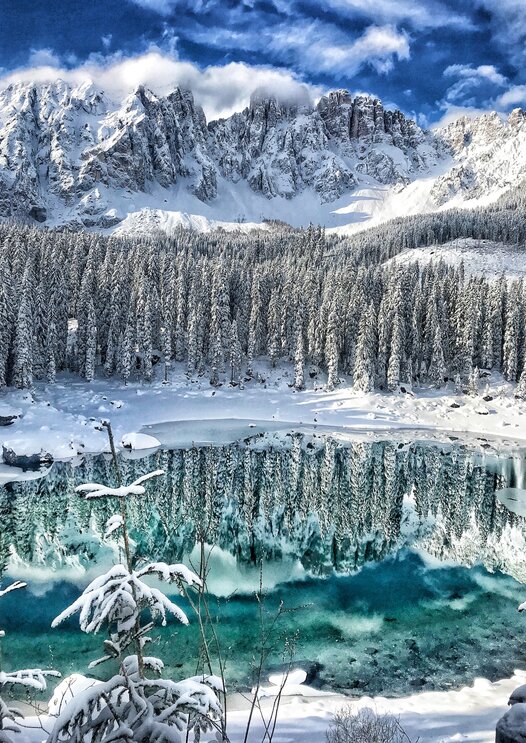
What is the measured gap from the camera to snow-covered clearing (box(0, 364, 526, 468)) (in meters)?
50.8

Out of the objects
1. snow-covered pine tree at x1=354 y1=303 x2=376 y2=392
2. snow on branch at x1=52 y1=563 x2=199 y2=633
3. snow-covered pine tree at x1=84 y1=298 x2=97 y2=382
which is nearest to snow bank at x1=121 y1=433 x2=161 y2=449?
snow-covered pine tree at x1=84 y1=298 x2=97 y2=382

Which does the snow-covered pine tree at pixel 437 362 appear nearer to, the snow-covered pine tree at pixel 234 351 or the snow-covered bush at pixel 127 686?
the snow-covered pine tree at pixel 234 351

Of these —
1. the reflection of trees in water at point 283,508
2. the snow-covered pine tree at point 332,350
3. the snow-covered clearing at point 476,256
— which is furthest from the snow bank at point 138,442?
the snow-covered clearing at point 476,256

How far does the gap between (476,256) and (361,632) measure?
131815mm

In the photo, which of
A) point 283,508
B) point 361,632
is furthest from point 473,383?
point 361,632

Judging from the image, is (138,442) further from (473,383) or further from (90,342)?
(473,383)

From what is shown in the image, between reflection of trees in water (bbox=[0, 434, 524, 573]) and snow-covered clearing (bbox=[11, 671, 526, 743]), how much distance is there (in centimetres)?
590

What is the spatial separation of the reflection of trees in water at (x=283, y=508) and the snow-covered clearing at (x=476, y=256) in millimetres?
91361

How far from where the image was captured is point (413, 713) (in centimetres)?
1159

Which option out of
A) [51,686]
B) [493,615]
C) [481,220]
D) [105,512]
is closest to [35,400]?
[105,512]

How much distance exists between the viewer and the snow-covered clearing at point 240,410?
5078cm

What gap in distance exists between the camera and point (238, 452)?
1779 inches

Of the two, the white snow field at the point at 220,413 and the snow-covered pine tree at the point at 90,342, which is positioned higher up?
the snow-covered pine tree at the point at 90,342

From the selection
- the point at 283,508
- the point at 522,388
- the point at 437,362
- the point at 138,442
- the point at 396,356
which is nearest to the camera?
the point at 283,508
